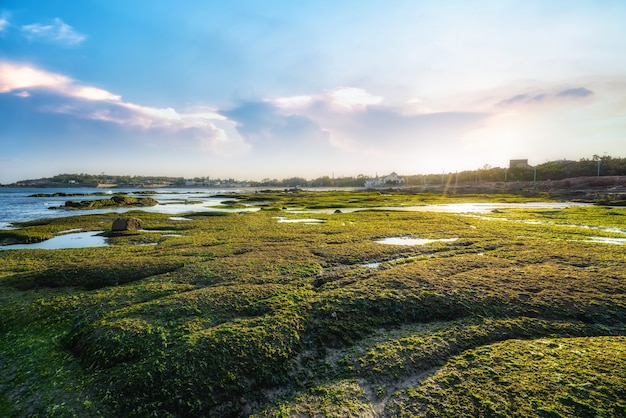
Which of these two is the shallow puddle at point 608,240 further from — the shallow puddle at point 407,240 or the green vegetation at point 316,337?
the shallow puddle at point 407,240

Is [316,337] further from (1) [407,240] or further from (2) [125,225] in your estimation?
(2) [125,225]

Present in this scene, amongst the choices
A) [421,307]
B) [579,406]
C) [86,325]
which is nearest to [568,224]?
[421,307]

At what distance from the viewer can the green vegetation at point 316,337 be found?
5305 mm

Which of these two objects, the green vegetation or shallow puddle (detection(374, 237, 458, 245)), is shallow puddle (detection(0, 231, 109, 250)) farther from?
shallow puddle (detection(374, 237, 458, 245))

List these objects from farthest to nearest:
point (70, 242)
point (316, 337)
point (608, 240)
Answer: point (70, 242)
point (608, 240)
point (316, 337)

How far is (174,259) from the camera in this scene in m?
13.4

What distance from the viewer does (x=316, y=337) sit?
7148mm

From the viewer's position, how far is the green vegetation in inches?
209

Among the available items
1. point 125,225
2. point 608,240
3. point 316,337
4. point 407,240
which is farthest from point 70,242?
point 608,240

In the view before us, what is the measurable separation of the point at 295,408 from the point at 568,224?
27396mm

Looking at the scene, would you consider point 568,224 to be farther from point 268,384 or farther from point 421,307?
point 268,384

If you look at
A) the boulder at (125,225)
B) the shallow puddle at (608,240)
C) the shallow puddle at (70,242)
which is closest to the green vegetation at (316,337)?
the shallow puddle at (608,240)

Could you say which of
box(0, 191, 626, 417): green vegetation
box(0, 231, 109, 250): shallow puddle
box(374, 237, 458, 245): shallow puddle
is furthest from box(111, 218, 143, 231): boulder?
box(374, 237, 458, 245): shallow puddle

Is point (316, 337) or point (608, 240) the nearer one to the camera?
point (316, 337)
